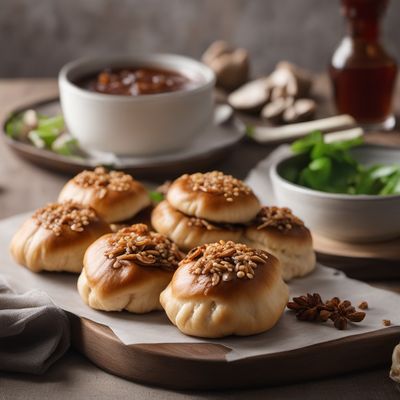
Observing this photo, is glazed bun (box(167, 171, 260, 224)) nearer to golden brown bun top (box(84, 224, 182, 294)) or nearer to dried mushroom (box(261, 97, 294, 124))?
golden brown bun top (box(84, 224, 182, 294))

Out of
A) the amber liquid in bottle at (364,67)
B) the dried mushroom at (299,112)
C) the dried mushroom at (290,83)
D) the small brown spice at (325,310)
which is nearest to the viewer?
the small brown spice at (325,310)

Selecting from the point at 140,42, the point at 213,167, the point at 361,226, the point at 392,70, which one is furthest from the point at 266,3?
the point at 361,226

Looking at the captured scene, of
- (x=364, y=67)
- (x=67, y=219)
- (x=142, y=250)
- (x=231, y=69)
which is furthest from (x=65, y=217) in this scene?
(x=231, y=69)

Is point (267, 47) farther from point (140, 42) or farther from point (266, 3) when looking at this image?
point (140, 42)

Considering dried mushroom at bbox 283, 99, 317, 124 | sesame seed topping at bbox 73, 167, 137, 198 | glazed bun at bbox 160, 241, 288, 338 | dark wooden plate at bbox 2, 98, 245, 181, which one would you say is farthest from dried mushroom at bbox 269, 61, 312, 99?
glazed bun at bbox 160, 241, 288, 338

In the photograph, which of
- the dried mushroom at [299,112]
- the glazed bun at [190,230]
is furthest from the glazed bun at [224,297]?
the dried mushroom at [299,112]

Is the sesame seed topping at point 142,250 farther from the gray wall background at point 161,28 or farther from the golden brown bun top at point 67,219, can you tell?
the gray wall background at point 161,28
